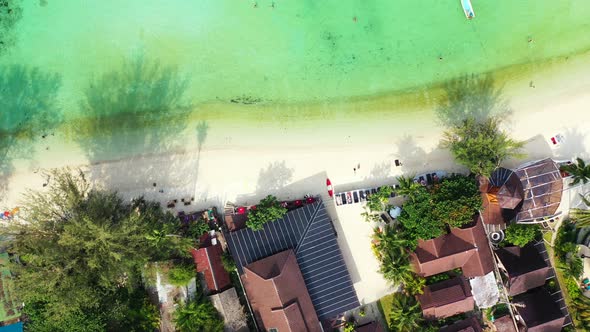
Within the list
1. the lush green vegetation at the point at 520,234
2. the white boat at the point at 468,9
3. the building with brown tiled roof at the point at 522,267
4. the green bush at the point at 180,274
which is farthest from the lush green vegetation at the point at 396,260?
the white boat at the point at 468,9

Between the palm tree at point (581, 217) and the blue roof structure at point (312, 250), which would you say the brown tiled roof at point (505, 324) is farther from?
the blue roof structure at point (312, 250)

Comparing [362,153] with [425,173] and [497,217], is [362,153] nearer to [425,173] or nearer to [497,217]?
[425,173]

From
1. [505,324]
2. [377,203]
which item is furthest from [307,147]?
[505,324]

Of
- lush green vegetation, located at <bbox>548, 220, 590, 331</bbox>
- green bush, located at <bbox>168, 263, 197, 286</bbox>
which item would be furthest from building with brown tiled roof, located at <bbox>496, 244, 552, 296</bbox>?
green bush, located at <bbox>168, 263, 197, 286</bbox>

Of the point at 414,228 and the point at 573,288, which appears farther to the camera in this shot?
the point at 573,288

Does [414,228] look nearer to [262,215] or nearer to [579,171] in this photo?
[262,215]

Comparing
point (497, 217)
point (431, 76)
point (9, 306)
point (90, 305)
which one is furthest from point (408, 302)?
point (9, 306)
